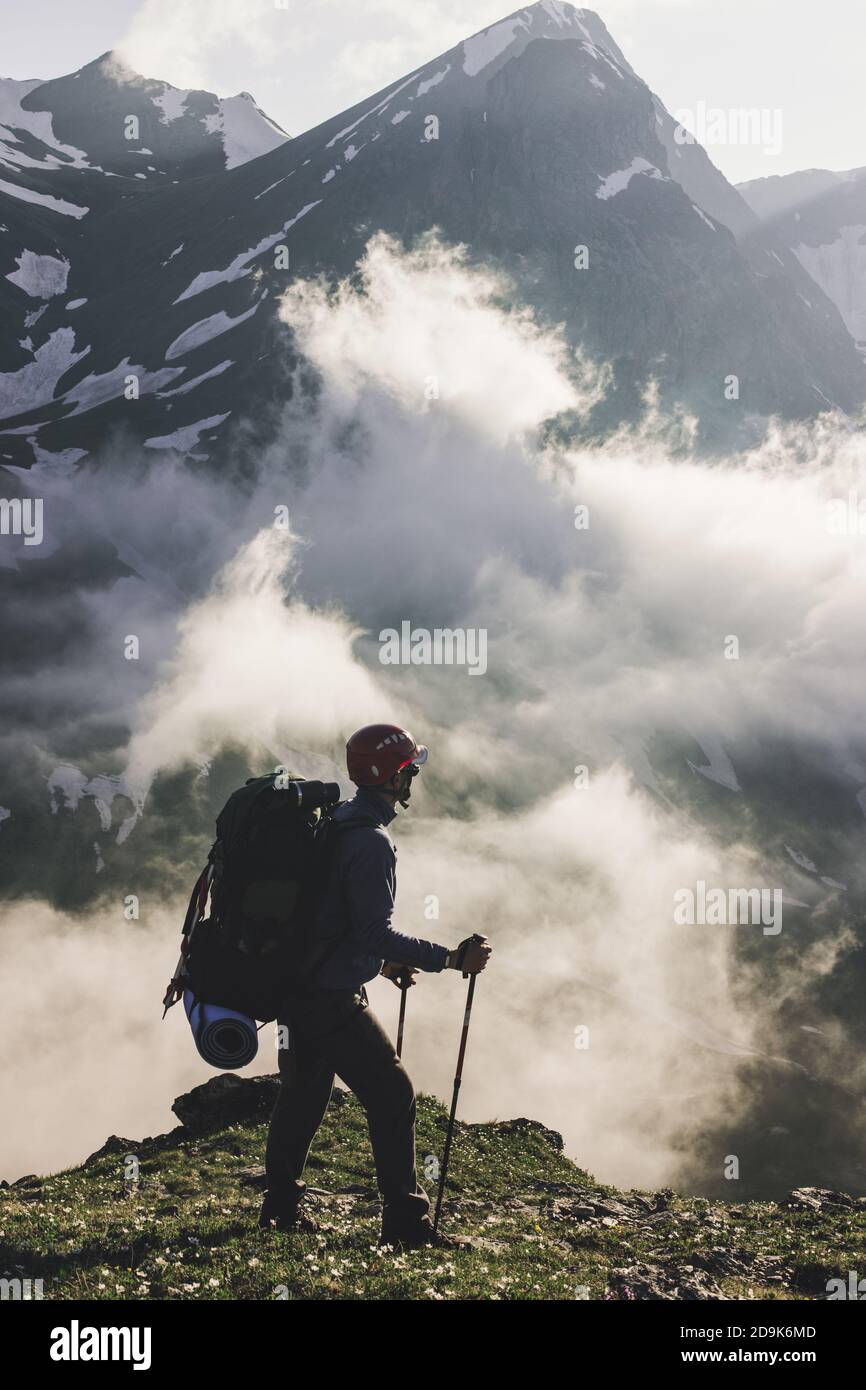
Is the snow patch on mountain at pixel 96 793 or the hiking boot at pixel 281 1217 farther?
the snow patch on mountain at pixel 96 793

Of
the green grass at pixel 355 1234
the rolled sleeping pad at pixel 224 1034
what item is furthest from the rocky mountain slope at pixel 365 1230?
the rolled sleeping pad at pixel 224 1034

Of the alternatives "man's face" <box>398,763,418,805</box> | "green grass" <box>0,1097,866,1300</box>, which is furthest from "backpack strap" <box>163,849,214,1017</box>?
"green grass" <box>0,1097,866,1300</box>

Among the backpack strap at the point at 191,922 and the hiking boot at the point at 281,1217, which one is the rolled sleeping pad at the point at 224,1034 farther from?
the hiking boot at the point at 281,1217

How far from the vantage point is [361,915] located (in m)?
9.19

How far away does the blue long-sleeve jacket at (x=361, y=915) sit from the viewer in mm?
9195

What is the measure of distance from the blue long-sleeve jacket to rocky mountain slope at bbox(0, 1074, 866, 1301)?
301 cm

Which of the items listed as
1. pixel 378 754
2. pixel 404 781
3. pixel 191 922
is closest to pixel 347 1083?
pixel 191 922

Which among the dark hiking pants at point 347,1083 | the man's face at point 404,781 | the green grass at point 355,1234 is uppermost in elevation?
the man's face at point 404,781

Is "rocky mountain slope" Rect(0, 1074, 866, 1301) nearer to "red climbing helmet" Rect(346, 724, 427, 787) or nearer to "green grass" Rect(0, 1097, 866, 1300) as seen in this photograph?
"green grass" Rect(0, 1097, 866, 1300)

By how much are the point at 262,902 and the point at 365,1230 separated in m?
5.97

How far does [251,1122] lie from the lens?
72.3 ft

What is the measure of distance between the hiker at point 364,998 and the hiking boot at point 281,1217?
2.33ft

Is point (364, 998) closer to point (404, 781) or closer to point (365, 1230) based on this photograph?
point (404, 781)
